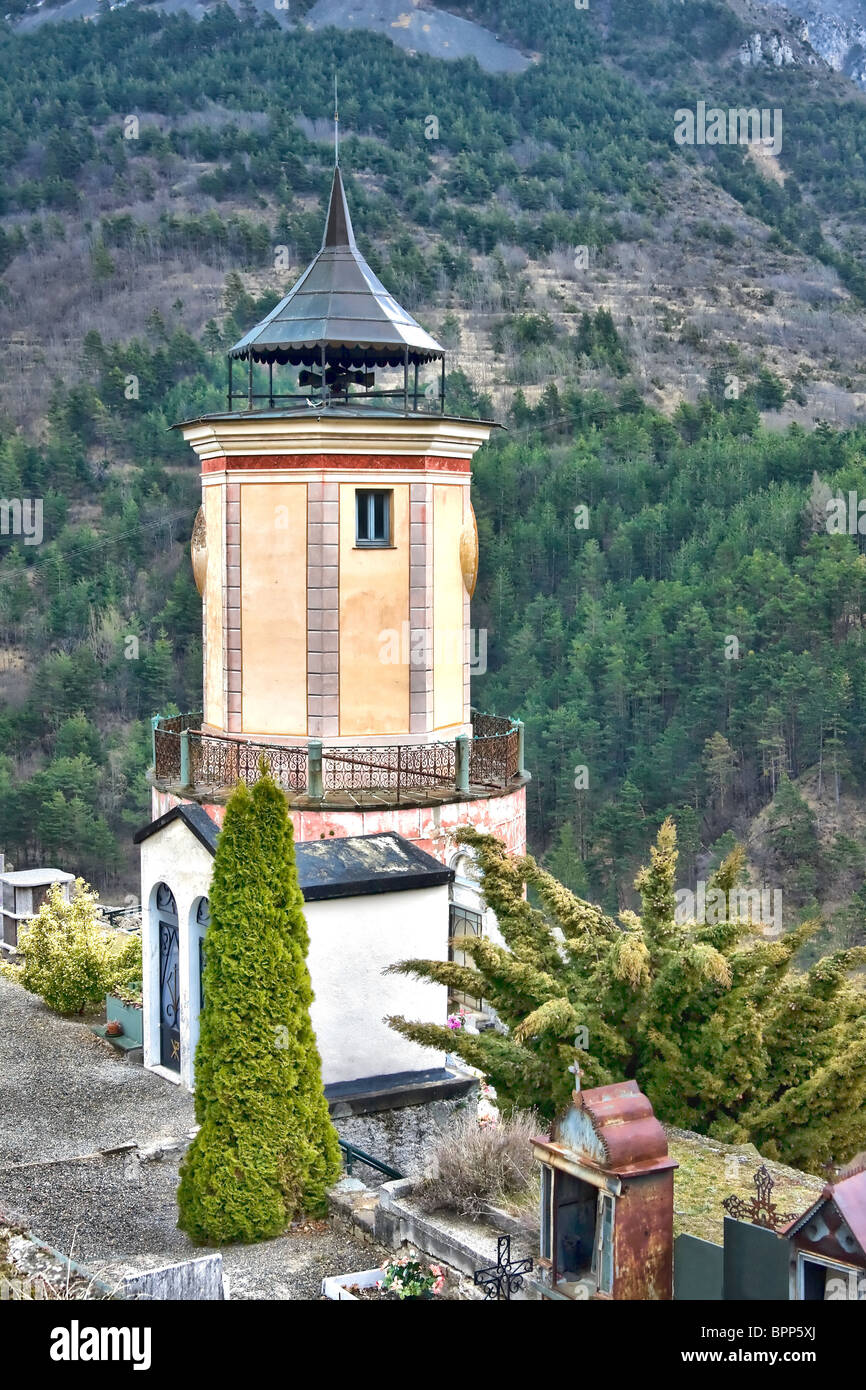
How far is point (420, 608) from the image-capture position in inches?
774

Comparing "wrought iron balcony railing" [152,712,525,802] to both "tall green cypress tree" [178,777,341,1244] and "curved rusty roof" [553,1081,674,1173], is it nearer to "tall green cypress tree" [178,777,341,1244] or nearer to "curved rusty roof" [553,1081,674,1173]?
"tall green cypress tree" [178,777,341,1244]

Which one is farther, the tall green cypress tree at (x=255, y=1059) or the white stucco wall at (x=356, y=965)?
the white stucco wall at (x=356, y=965)

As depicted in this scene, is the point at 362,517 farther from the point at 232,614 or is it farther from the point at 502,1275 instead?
the point at 502,1275

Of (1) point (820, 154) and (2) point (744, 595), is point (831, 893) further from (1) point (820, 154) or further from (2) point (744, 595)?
(1) point (820, 154)

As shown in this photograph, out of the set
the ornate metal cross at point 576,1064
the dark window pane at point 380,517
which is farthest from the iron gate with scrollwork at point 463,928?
the ornate metal cross at point 576,1064

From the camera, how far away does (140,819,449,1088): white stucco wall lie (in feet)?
48.2

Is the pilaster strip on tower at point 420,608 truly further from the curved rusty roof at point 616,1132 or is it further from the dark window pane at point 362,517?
the curved rusty roof at point 616,1132

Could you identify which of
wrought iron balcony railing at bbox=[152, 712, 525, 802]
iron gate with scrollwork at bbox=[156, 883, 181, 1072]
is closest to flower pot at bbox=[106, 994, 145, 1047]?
iron gate with scrollwork at bbox=[156, 883, 181, 1072]

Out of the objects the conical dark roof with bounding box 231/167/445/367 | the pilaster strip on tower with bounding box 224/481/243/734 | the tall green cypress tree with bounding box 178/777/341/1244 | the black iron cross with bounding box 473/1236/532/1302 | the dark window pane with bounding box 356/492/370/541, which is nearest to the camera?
the black iron cross with bounding box 473/1236/532/1302

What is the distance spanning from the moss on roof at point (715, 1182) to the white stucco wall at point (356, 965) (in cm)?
353

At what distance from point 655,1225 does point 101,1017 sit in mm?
10016

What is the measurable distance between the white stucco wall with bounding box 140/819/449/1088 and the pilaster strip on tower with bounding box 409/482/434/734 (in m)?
4.66

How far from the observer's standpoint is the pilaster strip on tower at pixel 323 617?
19.1 m

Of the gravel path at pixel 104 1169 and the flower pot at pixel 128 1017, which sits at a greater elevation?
the flower pot at pixel 128 1017
